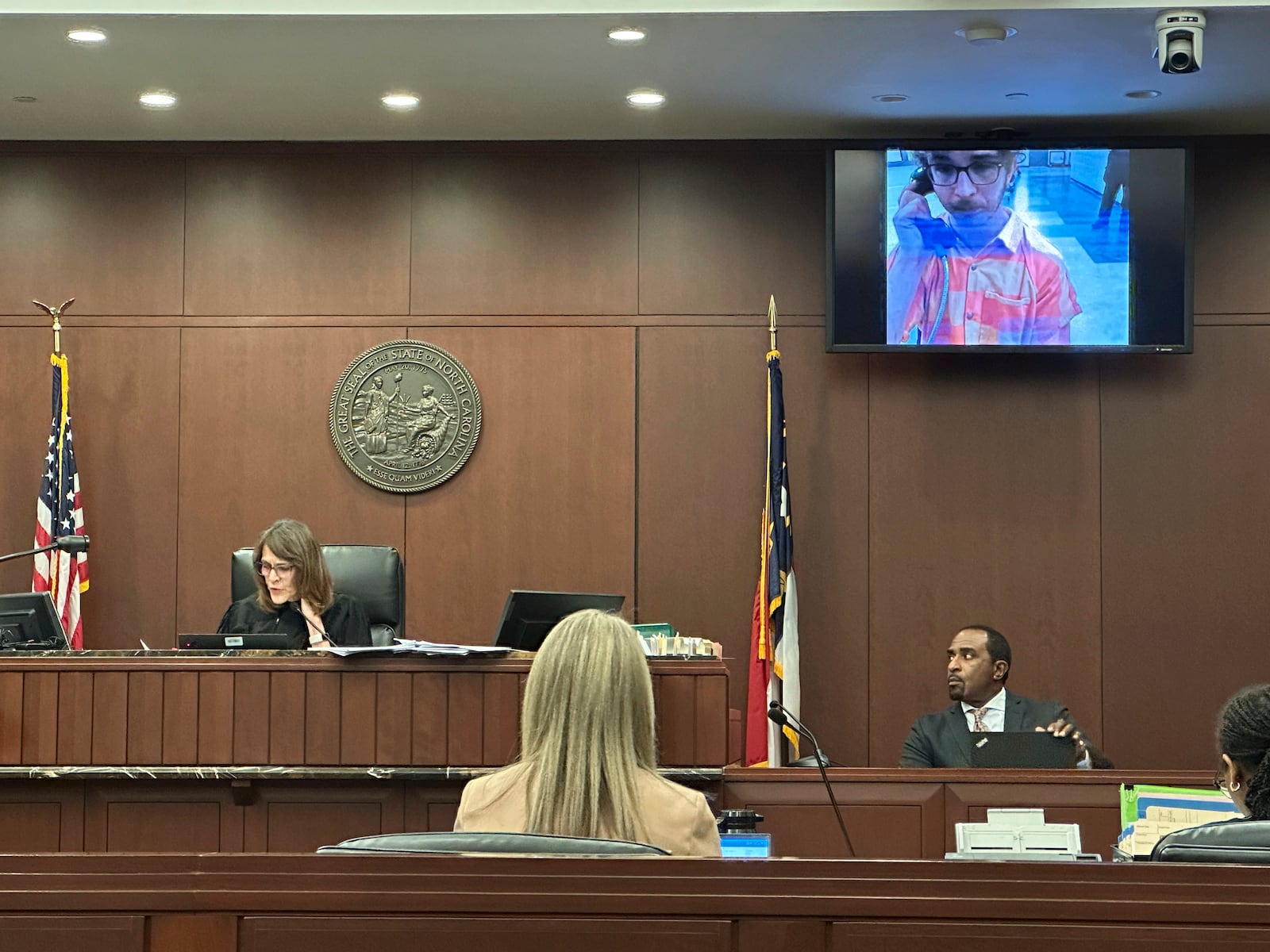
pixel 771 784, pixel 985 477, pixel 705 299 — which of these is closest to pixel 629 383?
pixel 705 299

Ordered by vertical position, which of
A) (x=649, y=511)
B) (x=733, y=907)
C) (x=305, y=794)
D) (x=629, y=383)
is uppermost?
(x=629, y=383)

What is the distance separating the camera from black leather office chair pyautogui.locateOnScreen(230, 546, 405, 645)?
5.96 meters

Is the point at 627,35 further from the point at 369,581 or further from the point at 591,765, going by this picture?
the point at 591,765

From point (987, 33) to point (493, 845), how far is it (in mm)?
4747

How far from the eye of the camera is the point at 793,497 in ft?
24.9

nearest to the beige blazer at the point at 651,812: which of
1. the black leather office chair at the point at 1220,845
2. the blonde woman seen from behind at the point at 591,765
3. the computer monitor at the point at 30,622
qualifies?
the blonde woman seen from behind at the point at 591,765

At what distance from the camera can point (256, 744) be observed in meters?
4.55

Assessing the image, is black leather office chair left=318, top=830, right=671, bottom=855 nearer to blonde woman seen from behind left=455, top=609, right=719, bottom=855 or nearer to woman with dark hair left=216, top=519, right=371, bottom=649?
blonde woman seen from behind left=455, top=609, right=719, bottom=855

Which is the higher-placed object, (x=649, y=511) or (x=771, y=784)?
(x=649, y=511)

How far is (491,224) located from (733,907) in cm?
598

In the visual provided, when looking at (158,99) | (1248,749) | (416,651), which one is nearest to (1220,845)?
(1248,749)

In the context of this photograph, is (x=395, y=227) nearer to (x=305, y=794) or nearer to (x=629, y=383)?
(x=629, y=383)

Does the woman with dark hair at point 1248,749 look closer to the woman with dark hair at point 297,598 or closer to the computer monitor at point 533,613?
the computer monitor at point 533,613

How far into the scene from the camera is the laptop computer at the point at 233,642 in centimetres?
484
